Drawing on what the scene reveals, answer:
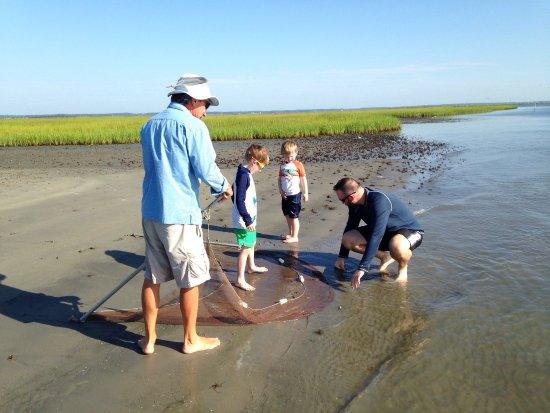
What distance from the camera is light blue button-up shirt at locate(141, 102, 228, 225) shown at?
9.62ft

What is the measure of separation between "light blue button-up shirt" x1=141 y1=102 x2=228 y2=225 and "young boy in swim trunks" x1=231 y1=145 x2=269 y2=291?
1.47m

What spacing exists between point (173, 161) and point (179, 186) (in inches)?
7.0

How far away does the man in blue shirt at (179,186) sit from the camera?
2.95 metres

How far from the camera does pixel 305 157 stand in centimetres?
1739

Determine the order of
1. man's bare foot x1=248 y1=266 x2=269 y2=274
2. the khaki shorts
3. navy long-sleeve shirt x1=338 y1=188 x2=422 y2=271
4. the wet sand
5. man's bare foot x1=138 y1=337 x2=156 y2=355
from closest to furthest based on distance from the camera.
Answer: the wet sand → the khaki shorts → man's bare foot x1=138 y1=337 x2=156 y2=355 → navy long-sleeve shirt x1=338 y1=188 x2=422 y2=271 → man's bare foot x1=248 y1=266 x2=269 y2=274


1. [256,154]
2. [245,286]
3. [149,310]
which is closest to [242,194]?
[256,154]

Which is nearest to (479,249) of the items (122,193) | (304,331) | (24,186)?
(304,331)

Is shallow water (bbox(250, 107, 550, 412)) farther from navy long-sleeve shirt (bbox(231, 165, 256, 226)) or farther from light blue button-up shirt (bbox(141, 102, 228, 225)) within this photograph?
light blue button-up shirt (bbox(141, 102, 228, 225))

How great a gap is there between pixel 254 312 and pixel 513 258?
11.7ft

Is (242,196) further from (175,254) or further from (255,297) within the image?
(175,254)

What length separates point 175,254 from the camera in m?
3.06

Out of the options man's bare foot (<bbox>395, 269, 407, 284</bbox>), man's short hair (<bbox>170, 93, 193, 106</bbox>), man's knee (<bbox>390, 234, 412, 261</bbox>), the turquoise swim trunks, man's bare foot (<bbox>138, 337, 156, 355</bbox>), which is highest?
man's short hair (<bbox>170, 93, 193, 106</bbox>)

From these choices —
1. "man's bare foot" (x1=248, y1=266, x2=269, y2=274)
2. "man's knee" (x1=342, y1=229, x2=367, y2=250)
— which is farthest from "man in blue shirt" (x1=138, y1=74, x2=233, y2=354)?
"man's knee" (x1=342, y1=229, x2=367, y2=250)

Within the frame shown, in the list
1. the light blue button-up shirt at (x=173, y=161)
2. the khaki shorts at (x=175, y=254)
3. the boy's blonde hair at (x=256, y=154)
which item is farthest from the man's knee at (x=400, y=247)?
the light blue button-up shirt at (x=173, y=161)
